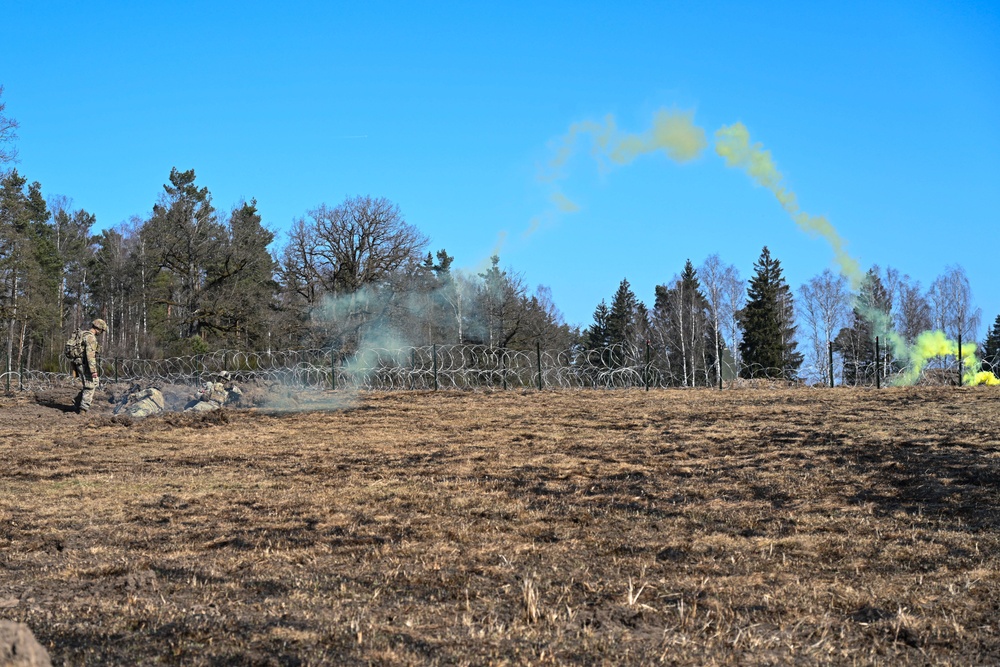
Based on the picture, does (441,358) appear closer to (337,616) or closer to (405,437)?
(405,437)

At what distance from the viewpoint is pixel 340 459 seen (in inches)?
477

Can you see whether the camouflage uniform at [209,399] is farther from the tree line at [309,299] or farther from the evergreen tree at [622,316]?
the evergreen tree at [622,316]

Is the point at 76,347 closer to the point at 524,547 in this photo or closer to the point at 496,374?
the point at 496,374

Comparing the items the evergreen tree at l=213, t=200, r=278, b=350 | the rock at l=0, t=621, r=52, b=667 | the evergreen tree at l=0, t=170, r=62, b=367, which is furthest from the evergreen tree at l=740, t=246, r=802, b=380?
the rock at l=0, t=621, r=52, b=667

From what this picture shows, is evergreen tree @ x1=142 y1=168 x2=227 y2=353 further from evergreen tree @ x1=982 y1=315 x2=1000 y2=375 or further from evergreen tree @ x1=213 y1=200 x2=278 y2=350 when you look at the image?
evergreen tree @ x1=982 y1=315 x2=1000 y2=375

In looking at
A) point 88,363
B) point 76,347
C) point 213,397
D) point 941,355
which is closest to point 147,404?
point 213,397

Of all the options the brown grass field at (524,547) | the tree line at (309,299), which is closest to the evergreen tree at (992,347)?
the tree line at (309,299)

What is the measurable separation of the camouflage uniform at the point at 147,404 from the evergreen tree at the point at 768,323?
29707 millimetres

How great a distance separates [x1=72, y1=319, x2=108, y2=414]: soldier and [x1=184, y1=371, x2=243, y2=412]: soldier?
7.62 ft

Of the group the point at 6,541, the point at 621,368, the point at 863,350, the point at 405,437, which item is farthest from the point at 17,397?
the point at 863,350

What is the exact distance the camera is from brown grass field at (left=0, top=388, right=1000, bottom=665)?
4.53 metres

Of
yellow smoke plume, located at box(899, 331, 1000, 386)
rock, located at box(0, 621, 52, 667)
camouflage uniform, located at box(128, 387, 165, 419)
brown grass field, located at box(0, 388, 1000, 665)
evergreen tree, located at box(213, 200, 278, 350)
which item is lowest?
brown grass field, located at box(0, 388, 1000, 665)

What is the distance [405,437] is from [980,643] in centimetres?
1072

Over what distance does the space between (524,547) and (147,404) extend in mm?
15106
